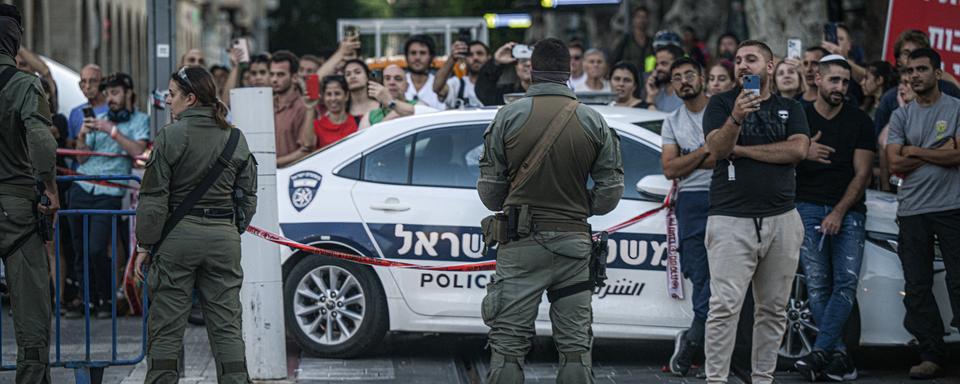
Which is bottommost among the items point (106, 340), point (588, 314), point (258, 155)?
point (106, 340)

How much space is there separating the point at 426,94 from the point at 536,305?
20.8 ft

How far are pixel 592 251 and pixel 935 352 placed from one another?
291 centimetres

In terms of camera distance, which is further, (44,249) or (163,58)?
(163,58)

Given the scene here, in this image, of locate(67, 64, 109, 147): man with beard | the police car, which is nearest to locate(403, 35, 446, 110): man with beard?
locate(67, 64, 109, 147): man with beard

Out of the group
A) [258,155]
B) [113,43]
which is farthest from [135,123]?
[113,43]

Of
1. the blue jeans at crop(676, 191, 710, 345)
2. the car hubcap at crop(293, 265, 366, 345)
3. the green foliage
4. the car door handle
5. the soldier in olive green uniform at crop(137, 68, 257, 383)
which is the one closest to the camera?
the soldier in olive green uniform at crop(137, 68, 257, 383)

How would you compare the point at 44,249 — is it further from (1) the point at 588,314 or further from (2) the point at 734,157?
(2) the point at 734,157

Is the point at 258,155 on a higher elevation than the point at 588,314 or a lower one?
higher

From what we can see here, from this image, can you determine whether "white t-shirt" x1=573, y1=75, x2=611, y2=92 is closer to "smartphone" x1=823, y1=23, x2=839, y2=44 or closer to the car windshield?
"smartphone" x1=823, y1=23, x2=839, y2=44

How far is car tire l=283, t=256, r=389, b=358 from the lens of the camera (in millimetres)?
8953

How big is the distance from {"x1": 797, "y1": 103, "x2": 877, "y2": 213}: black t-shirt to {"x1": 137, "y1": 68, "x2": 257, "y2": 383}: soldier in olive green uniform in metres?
3.69

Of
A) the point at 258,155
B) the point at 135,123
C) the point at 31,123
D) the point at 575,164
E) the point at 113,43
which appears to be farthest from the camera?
the point at 113,43

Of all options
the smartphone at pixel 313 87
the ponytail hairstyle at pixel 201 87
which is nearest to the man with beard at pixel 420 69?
the smartphone at pixel 313 87

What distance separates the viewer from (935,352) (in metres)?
8.28
